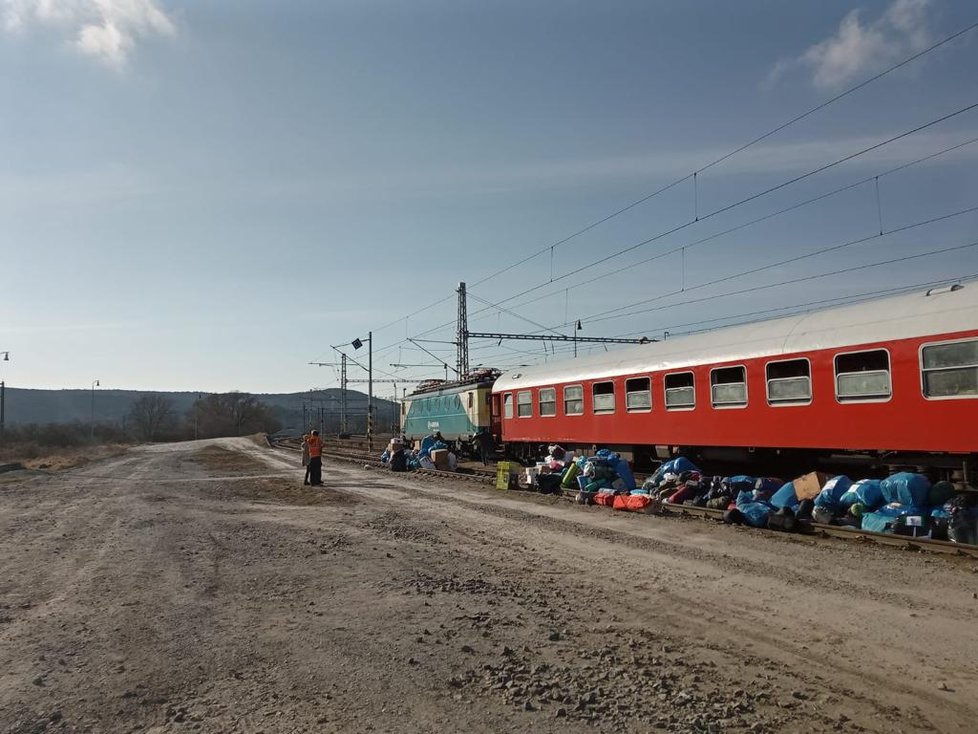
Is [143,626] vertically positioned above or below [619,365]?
below

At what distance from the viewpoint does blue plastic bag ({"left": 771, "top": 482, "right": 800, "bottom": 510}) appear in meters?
11.7

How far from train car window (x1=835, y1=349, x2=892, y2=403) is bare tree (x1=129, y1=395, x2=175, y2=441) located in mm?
123047

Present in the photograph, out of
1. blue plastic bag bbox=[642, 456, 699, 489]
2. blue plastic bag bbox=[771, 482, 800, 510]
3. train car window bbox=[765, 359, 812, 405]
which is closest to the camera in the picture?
blue plastic bag bbox=[771, 482, 800, 510]

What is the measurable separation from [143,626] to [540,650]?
3.44 m

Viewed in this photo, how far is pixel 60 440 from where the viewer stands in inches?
3095

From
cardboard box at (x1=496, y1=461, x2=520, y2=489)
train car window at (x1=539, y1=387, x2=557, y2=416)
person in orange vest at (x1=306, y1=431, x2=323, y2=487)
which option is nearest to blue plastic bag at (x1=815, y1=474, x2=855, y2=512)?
cardboard box at (x1=496, y1=461, x2=520, y2=489)

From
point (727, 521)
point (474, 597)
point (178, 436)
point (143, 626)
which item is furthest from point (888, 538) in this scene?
point (178, 436)

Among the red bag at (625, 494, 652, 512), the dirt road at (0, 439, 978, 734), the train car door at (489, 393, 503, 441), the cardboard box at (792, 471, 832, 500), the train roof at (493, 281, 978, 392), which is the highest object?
the train roof at (493, 281, 978, 392)

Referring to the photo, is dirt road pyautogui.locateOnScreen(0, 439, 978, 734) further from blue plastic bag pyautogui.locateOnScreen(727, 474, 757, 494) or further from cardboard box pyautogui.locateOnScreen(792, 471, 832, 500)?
blue plastic bag pyautogui.locateOnScreen(727, 474, 757, 494)

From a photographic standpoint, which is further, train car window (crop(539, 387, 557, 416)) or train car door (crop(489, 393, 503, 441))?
train car door (crop(489, 393, 503, 441))

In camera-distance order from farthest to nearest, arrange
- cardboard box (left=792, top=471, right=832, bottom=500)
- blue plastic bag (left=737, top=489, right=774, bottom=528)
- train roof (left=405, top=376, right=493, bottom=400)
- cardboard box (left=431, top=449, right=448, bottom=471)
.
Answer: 1. train roof (left=405, top=376, right=493, bottom=400)
2. cardboard box (left=431, top=449, right=448, bottom=471)
3. cardboard box (left=792, top=471, right=832, bottom=500)
4. blue plastic bag (left=737, top=489, right=774, bottom=528)

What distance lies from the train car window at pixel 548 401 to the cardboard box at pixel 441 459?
13.6ft

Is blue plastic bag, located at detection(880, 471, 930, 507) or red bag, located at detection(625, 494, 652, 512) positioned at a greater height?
blue plastic bag, located at detection(880, 471, 930, 507)

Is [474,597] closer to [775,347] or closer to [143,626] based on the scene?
[143,626]
